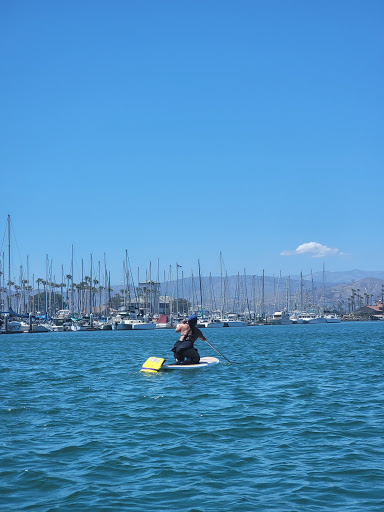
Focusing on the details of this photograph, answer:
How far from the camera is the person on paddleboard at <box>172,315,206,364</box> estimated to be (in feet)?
86.2

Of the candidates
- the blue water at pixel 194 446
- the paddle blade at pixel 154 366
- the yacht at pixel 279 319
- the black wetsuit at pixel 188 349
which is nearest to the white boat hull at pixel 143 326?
the yacht at pixel 279 319

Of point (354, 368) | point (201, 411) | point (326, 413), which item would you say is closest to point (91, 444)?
point (201, 411)

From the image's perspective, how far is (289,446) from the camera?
1187 centimetres

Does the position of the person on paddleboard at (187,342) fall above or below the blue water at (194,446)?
above

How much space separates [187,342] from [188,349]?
1.02ft

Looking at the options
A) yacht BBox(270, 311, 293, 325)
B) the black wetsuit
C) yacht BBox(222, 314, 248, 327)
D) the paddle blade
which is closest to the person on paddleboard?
the black wetsuit

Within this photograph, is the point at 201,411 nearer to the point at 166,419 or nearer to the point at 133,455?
the point at 166,419

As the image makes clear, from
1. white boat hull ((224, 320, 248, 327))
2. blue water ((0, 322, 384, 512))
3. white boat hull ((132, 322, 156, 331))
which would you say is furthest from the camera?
white boat hull ((224, 320, 248, 327))

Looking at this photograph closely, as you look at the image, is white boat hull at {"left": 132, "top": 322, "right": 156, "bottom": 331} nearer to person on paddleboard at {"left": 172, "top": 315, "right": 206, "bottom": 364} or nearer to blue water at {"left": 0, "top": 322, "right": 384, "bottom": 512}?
person on paddleboard at {"left": 172, "top": 315, "right": 206, "bottom": 364}

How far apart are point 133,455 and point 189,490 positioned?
2369mm

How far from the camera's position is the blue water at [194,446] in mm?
8922

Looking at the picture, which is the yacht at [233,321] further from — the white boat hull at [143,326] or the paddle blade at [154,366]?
the paddle blade at [154,366]

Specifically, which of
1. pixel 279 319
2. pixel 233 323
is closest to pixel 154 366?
pixel 233 323

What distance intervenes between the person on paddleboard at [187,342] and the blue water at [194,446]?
13.2ft
